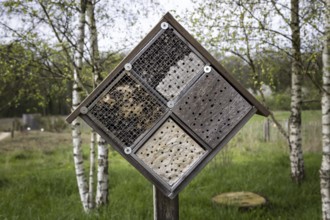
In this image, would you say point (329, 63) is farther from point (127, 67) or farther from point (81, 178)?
point (81, 178)

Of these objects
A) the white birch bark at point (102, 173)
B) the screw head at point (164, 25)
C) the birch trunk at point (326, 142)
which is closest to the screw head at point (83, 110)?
the screw head at point (164, 25)

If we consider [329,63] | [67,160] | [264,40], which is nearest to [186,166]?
[329,63]

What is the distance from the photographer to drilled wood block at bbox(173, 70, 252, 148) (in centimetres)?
265

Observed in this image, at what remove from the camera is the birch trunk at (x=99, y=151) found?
619 cm

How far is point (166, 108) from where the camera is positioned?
2.63 meters

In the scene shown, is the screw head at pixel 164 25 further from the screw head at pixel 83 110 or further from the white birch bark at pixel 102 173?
the white birch bark at pixel 102 173

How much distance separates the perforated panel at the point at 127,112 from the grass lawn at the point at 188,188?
2.78 m

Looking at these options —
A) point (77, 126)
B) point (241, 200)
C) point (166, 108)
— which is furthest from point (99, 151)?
point (166, 108)

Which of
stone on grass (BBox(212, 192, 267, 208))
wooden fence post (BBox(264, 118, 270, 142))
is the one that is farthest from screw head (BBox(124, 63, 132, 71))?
wooden fence post (BBox(264, 118, 270, 142))

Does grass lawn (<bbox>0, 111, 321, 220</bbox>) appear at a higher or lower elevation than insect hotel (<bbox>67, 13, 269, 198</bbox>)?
lower

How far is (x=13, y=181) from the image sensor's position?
940cm

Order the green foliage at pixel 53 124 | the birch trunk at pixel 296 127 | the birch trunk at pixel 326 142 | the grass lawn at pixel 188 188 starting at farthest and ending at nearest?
the green foliage at pixel 53 124, the birch trunk at pixel 296 127, the grass lawn at pixel 188 188, the birch trunk at pixel 326 142

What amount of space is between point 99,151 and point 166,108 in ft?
12.7

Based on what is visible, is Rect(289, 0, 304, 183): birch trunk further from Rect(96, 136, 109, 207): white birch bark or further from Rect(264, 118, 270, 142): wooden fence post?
Rect(264, 118, 270, 142): wooden fence post
